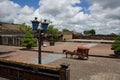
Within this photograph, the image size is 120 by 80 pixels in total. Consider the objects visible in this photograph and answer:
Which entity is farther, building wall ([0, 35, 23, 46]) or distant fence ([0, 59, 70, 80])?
building wall ([0, 35, 23, 46])

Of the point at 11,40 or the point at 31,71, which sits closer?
the point at 31,71

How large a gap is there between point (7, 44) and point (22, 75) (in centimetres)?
2686

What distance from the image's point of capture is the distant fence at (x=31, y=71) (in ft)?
30.2

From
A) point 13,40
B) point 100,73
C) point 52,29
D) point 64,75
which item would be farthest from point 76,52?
point 52,29

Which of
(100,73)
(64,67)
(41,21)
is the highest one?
(41,21)

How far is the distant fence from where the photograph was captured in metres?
9.19

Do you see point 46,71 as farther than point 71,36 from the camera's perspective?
No

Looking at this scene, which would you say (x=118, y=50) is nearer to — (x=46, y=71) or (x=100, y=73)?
(x=100, y=73)

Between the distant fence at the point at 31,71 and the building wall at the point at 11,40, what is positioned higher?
the building wall at the point at 11,40

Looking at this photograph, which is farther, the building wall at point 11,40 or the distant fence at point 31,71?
the building wall at point 11,40

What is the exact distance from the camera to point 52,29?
50.3m

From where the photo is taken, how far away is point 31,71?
10523mm

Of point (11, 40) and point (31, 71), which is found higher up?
point (11, 40)

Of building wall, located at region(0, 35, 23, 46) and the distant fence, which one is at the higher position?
building wall, located at region(0, 35, 23, 46)
